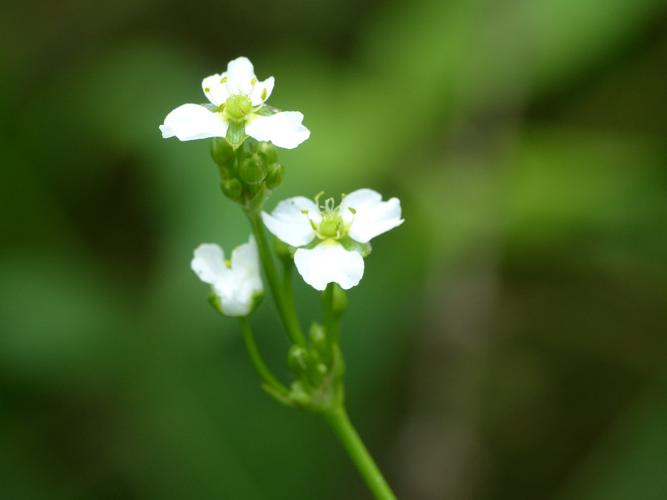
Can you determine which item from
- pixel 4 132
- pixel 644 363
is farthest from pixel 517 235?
pixel 4 132

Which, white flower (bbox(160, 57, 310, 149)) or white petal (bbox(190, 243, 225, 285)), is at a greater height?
white flower (bbox(160, 57, 310, 149))

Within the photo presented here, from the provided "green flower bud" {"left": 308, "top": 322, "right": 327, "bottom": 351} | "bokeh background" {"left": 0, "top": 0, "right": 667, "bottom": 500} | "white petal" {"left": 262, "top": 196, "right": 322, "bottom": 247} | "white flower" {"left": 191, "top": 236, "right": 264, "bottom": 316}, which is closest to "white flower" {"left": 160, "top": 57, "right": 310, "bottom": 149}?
"white petal" {"left": 262, "top": 196, "right": 322, "bottom": 247}

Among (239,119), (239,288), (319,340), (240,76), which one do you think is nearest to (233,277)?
(239,288)

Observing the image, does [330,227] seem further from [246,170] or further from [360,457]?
[360,457]

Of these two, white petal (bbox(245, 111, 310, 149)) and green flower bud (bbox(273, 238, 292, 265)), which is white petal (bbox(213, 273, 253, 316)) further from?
white petal (bbox(245, 111, 310, 149))

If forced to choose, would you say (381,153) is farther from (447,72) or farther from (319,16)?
(319,16)

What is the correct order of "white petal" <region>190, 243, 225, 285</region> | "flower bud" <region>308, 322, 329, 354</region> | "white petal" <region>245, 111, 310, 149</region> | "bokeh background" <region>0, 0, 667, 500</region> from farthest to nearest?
"bokeh background" <region>0, 0, 667, 500</region> < "white petal" <region>190, 243, 225, 285</region> < "flower bud" <region>308, 322, 329, 354</region> < "white petal" <region>245, 111, 310, 149</region>
